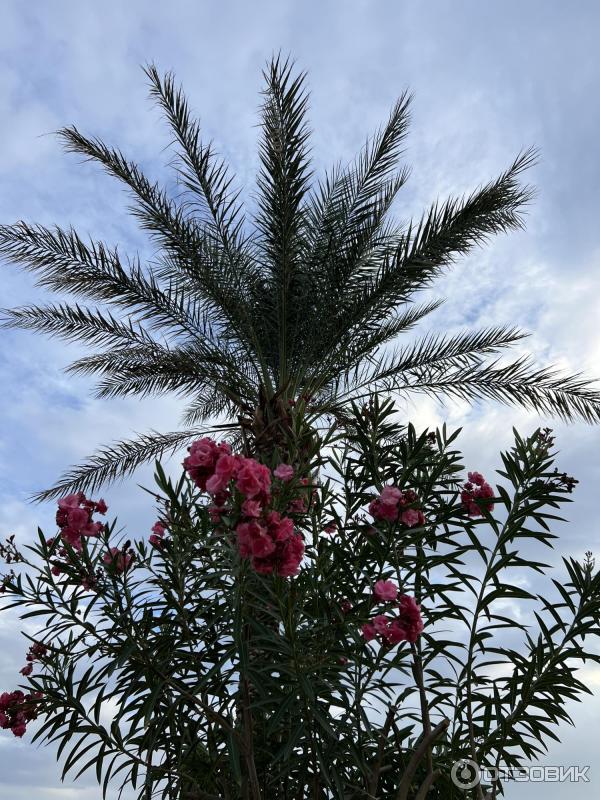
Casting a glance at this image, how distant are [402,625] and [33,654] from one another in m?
1.85

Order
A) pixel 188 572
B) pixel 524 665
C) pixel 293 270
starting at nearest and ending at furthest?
pixel 524 665 → pixel 188 572 → pixel 293 270

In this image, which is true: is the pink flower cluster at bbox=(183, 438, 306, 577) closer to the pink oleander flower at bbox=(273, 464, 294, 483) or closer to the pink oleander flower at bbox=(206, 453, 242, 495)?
the pink oleander flower at bbox=(206, 453, 242, 495)

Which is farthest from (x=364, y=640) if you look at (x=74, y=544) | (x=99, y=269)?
(x=99, y=269)

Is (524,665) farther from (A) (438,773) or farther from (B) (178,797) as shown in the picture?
(B) (178,797)

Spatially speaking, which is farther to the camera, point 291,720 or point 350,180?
point 350,180

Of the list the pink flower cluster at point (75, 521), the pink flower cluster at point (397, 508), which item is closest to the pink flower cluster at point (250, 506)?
the pink flower cluster at point (397, 508)

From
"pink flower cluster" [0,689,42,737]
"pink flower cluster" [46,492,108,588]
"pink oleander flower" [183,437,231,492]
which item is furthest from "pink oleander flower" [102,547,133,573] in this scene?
"pink oleander flower" [183,437,231,492]

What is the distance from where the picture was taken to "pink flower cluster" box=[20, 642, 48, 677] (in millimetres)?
3642

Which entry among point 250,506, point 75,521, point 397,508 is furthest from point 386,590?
point 75,521

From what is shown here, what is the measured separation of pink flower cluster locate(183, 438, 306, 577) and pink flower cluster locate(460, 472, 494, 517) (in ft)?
3.91

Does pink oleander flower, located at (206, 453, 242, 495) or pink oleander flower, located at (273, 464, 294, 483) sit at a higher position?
pink oleander flower, located at (273, 464, 294, 483)

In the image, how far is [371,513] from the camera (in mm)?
3506

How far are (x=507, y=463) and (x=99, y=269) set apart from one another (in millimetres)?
6025

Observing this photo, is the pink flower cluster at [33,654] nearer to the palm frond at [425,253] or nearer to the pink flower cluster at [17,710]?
the pink flower cluster at [17,710]
